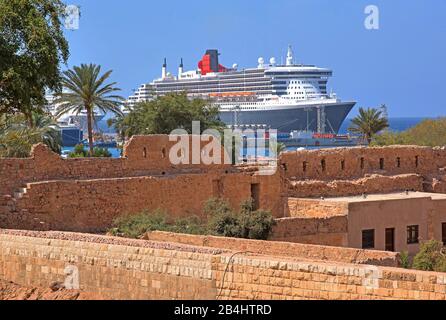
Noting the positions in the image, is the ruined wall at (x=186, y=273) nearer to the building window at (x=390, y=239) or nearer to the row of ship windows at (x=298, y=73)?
the building window at (x=390, y=239)

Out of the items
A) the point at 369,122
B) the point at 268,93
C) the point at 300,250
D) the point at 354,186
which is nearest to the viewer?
the point at 300,250

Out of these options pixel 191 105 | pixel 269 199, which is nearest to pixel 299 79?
pixel 191 105

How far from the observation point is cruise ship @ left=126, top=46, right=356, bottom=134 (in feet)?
435

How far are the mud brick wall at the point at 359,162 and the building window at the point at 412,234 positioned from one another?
3.27m

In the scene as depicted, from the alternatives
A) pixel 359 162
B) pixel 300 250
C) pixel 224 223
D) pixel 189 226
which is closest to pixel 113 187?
pixel 189 226

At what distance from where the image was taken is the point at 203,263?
1403 cm

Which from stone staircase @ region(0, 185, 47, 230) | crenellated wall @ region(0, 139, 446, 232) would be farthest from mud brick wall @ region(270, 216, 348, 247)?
stone staircase @ region(0, 185, 47, 230)

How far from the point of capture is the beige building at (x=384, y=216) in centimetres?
2908

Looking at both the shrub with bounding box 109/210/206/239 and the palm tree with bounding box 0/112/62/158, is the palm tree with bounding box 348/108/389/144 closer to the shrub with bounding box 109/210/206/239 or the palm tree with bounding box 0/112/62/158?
the palm tree with bounding box 0/112/62/158

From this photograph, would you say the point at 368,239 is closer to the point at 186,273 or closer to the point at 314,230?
the point at 314,230

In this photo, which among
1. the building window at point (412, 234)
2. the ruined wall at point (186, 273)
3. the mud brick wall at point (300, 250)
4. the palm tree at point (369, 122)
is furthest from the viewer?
the palm tree at point (369, 122)

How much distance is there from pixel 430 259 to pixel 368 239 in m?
5.94

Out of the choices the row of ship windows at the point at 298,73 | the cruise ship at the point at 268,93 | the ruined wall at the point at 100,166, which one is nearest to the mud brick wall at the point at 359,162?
the ruined wall at the point at 100,166

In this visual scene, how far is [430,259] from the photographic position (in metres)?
23.8
